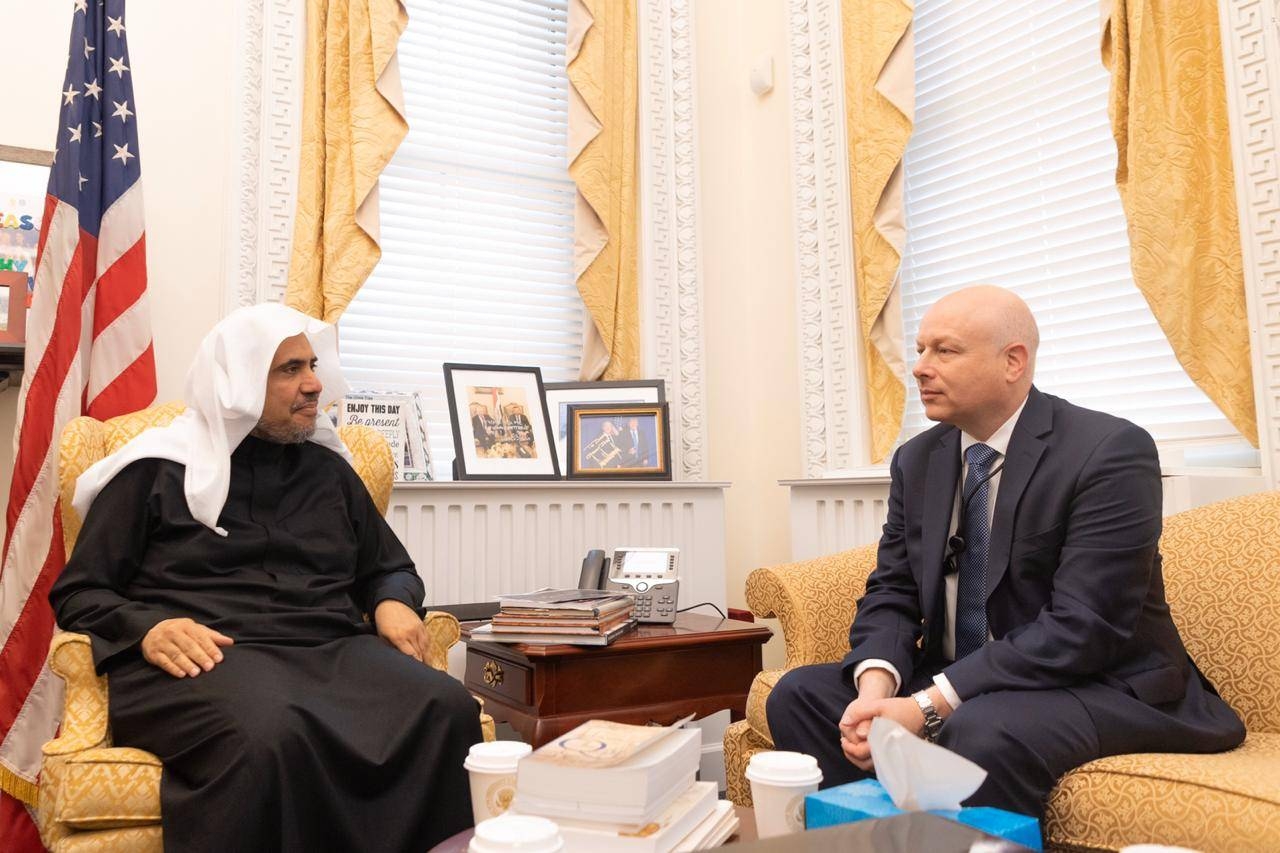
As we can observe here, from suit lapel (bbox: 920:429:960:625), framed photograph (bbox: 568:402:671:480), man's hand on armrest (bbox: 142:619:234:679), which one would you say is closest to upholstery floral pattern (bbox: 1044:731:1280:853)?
suit lapel (bbox: 920:429:960:625)

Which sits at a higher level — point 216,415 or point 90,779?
point 216,415

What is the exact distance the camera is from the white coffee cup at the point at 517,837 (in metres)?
0.93

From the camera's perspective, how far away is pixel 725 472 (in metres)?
4.08

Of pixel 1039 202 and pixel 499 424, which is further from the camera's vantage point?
pixel 499 424

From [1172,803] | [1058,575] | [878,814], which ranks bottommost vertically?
[1172,803]

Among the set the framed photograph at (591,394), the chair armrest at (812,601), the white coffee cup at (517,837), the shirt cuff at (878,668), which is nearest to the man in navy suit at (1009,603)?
the shirt cuff at (878,668)

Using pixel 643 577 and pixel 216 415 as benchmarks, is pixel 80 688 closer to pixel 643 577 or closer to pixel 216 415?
pixel 216 415

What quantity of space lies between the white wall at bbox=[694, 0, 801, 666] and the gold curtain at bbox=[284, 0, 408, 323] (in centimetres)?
137

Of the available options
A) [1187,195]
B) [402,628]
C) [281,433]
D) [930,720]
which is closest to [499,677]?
[402,628]

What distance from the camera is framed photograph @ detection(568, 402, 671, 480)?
3557 mm

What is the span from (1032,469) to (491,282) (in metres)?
2.47

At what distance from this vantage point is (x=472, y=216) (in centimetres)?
381

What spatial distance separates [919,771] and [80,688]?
5.29 feet

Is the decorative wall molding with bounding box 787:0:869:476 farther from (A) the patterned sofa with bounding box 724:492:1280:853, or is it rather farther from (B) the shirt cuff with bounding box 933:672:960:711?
(B) the shirt cuff with bounding box 933:672:960:711
